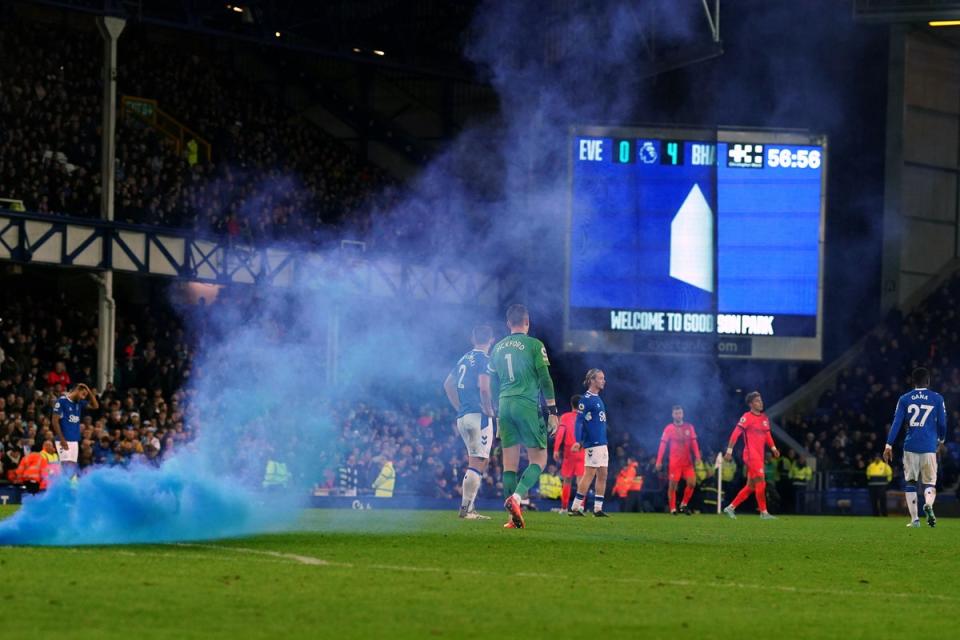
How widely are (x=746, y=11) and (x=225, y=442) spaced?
19.8m

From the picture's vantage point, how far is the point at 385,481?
1289 inches

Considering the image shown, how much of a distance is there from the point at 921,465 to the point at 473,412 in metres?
7.75

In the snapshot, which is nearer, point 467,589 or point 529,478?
point 467,589

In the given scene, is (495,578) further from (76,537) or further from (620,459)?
(620,459)

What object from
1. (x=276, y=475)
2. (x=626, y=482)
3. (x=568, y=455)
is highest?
(x=568, y=455)

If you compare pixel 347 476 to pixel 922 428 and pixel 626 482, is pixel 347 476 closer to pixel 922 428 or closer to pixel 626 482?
pixel 626 482

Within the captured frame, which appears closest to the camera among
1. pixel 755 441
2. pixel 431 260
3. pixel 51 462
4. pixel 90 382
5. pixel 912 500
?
pixel 912 500

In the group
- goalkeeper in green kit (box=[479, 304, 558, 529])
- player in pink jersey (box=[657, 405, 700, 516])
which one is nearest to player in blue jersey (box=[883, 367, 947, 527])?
player in pink jersey (box=[657, 405, 700, 516])

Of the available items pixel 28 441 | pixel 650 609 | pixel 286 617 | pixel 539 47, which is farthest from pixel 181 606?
pixel 539 47

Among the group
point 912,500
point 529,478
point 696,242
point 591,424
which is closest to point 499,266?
point 696,242

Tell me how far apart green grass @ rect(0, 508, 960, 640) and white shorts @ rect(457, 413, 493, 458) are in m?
3.66

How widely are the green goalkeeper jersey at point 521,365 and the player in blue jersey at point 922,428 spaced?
7578 mm

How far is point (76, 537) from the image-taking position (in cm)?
1432

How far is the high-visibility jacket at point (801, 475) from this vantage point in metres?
38.9
